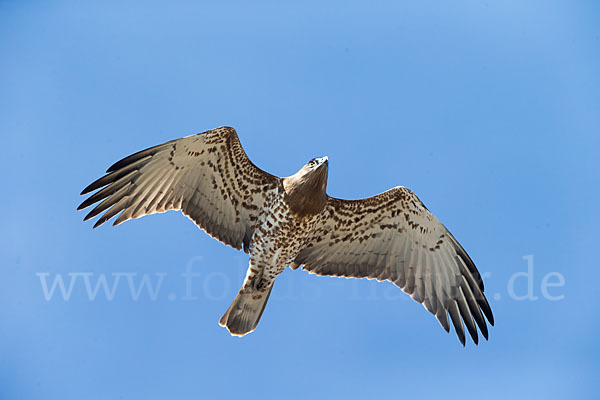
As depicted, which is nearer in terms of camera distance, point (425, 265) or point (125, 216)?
point (125, 216)

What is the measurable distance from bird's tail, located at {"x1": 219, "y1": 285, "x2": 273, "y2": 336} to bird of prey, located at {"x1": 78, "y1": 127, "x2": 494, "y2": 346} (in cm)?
2

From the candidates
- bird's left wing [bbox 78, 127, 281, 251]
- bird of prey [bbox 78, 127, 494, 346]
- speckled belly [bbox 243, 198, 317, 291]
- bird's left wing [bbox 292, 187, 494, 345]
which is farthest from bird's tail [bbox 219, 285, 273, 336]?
bird's left wing [bbox 292, 187, 494, 345]

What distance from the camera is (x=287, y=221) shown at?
395 inches

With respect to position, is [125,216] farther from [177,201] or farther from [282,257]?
[282,257]

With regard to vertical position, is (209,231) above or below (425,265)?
below

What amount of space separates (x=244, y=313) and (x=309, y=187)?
93.1 inches

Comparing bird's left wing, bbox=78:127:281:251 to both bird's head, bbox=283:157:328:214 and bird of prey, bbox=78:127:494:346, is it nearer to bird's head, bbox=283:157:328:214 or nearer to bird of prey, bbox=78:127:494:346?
bird of prey, bbox=78:127:494:346

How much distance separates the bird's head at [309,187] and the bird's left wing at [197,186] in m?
0.44

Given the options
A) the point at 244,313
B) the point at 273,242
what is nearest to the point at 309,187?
the point at 273,242

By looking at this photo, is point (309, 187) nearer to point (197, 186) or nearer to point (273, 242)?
point (273, 242)

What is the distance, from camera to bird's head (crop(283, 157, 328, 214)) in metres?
9.60

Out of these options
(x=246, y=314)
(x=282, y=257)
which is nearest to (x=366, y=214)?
(x=282, y=257)

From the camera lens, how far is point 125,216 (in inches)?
395

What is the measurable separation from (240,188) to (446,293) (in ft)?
12.9
